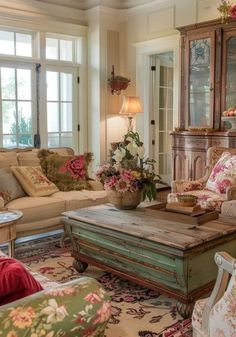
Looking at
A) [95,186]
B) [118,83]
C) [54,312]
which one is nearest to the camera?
[54,312]

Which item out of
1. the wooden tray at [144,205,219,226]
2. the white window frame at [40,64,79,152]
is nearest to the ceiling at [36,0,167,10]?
the white window frame at [40,64,79,152]

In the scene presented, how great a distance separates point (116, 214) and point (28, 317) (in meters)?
2.01

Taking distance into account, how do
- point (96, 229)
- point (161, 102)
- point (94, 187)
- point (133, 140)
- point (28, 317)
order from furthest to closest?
point (161, 102)
point (94, 187)
point (133, 140)
point (96, 229)
point (28, 317)

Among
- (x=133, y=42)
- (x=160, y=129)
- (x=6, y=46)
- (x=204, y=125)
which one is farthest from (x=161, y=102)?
(x=6, y=46)

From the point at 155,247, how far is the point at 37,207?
5.34ft

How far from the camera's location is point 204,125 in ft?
17.0

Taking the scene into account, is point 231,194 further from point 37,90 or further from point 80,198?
point 37,90

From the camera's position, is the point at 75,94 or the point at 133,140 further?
the point at 75,94

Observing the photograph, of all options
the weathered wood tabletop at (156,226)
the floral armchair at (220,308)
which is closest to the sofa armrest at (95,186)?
the weathered wood tabletop at (156,226)

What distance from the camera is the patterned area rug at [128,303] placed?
240 cm

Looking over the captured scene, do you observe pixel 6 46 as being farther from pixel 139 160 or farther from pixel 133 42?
pixel 139 160

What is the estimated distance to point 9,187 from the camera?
4.00m

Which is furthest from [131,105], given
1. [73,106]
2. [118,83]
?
[73,106]

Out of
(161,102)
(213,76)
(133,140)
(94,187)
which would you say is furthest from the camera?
(161,102)
